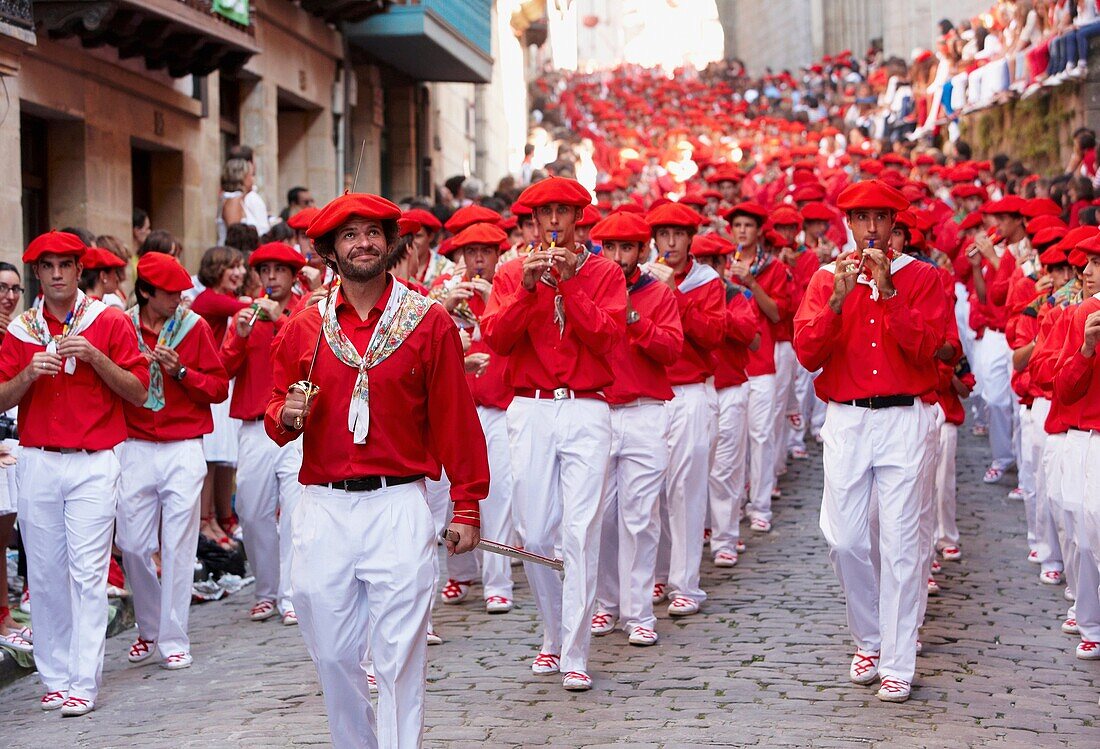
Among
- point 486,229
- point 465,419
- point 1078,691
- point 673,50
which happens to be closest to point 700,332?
point 486,229

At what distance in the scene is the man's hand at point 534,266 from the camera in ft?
27.0

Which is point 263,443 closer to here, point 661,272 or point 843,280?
point 661,272

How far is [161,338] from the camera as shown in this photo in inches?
387

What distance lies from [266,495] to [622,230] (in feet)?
9.20

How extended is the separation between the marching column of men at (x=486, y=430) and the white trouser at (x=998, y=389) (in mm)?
3713

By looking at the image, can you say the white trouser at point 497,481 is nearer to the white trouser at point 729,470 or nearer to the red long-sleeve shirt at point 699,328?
the red long-sleeve shirt at point 699,328

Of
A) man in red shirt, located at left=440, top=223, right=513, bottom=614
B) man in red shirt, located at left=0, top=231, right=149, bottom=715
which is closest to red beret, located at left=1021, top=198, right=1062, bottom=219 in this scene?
man in red shirt, located at left=440, top=223, right=513, bottom=614

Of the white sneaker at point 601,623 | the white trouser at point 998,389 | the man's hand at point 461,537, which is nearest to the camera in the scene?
the man's hand at point 461,537

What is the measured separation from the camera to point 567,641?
28.0ft

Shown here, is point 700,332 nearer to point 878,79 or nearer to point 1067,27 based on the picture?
point 1067,27

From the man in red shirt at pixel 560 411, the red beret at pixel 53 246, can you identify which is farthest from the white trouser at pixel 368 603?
the red beret at pixel 53 246

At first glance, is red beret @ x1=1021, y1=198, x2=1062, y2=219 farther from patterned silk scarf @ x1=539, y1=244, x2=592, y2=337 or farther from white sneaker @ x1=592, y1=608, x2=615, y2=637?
patterned silk scarf @ x1=539, y1=244, x2=592, y2=337

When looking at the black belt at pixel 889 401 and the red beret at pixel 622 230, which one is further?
the red beret at pixel 622 230

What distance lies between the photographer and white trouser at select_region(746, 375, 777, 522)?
1345cm
